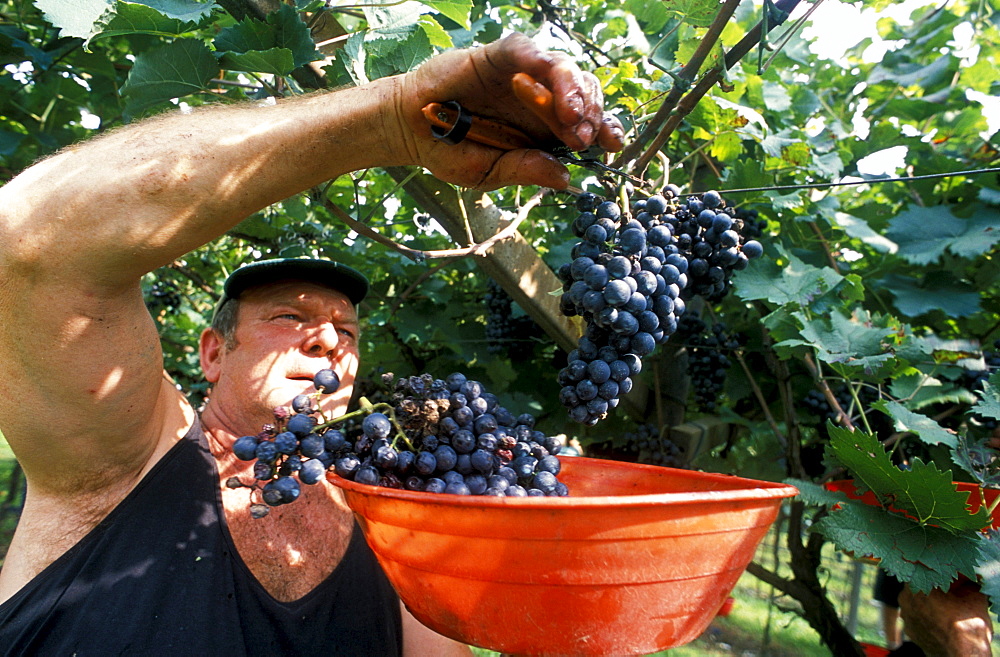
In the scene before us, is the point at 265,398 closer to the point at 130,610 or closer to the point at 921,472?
the point at 130,610

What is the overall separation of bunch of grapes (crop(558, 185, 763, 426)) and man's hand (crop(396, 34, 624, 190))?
167mm

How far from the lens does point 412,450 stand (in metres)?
1.03

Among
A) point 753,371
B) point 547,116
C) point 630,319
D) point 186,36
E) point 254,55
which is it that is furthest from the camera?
point 753,371

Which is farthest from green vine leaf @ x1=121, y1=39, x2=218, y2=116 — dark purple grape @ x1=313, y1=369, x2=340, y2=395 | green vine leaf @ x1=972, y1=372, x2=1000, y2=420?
green vine leaf @ x1=972, y1=372, x2=1000, y2=420

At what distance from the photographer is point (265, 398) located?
1579 millimetres

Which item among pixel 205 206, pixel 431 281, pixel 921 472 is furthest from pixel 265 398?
pixel 921 472

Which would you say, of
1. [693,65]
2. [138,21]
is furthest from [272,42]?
[693,65]

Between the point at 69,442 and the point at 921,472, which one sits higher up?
the point at 921,472

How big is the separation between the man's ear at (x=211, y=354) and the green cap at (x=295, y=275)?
0.35 feet

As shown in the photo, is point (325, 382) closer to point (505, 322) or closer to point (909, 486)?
point (909, 486)

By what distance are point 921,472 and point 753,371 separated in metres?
1.34

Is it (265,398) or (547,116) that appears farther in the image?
(265,398)

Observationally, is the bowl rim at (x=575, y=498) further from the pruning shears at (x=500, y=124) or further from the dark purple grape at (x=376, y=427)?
the pruning shears at (x=500, y=124)

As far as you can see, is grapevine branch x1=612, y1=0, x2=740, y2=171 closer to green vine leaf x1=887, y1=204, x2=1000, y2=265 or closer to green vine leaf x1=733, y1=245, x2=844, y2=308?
green vine leaf x1=733, y1=245, x2=844, y2=308
